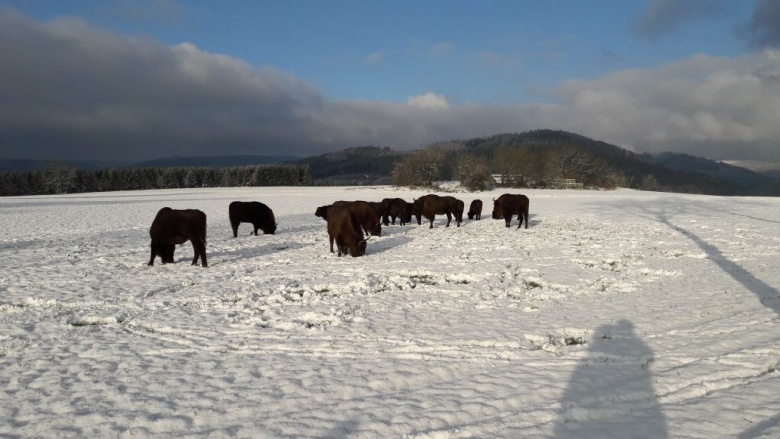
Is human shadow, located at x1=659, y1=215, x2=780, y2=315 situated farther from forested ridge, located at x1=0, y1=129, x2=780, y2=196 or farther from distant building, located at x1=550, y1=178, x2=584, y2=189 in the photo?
distant building, located at x1=550, y1=178, x2=584, y2=189

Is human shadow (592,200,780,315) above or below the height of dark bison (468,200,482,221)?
below

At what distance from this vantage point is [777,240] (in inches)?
749

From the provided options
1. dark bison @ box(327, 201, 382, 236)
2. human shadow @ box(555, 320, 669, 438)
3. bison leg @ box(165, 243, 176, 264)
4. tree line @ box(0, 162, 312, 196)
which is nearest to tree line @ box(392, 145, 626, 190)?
tree line @ box(0, 162, 312, 196)

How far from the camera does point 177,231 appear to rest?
13812mm

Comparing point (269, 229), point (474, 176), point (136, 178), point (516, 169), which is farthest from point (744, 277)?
point (136, 178)

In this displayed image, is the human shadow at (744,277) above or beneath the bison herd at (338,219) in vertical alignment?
beneath

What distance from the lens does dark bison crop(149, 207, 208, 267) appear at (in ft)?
45.1

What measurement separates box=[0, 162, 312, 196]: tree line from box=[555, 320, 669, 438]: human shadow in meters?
104

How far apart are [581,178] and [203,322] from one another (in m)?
79.8

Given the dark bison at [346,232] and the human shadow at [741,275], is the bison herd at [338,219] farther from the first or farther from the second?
the human shadow at [741,275]

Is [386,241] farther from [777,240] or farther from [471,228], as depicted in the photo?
[777,240]

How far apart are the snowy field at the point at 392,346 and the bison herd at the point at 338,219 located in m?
0.89

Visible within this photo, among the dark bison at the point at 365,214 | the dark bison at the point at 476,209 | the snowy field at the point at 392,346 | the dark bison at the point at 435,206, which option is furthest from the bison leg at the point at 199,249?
the dark bison at the point at 476,209

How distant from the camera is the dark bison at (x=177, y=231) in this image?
1374cm
